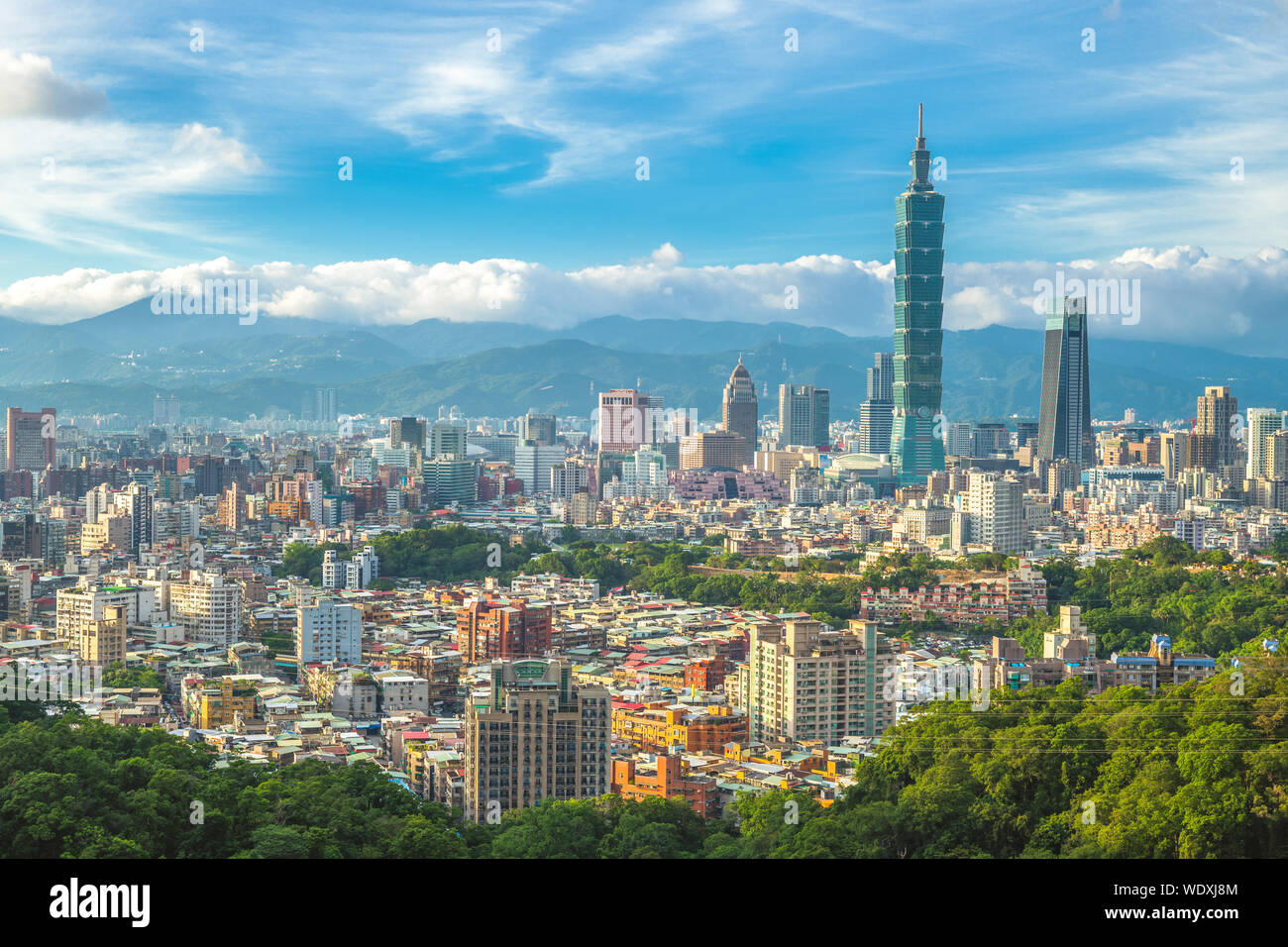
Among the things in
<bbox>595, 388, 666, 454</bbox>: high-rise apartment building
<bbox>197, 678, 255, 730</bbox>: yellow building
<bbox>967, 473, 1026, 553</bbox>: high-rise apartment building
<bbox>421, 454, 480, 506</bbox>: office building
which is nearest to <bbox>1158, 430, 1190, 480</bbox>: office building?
<bbox>967, 473, 1026, 553</bbox>: high-rise apartment building

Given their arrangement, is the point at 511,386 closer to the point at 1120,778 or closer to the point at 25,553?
the point at 25,553

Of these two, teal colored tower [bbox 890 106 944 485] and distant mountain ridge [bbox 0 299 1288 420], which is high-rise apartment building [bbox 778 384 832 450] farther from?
teal colored tower [bbox 890 106 944 485]

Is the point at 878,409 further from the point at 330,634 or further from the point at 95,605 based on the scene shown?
the point at 95,605

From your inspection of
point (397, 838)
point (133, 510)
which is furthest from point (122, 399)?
point (397, 838)

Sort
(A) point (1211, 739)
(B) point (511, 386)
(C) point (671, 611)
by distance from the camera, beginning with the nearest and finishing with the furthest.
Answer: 1. (A) point (1211, 739)
2. (C) point (671, 611)
3. (B) point (511, 386)

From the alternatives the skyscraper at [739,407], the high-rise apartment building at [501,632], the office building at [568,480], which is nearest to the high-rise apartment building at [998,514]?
the office building at [568,480]
